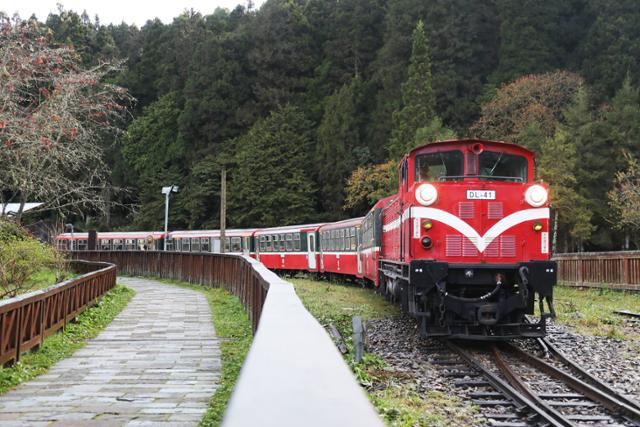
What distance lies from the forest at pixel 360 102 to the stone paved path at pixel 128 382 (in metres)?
24.9

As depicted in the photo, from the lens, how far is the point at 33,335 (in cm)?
920

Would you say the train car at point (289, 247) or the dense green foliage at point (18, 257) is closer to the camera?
the dense green foliage at point (18, 257)

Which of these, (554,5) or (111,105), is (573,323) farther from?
(554,5)

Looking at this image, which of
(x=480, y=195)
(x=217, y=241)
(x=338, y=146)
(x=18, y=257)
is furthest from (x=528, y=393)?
(x=338, y=146)

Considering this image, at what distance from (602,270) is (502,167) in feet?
42.3

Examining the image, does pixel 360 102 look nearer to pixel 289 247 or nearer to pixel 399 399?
pixel 289 247

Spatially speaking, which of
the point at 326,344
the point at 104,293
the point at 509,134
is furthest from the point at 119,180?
the point at 326,344

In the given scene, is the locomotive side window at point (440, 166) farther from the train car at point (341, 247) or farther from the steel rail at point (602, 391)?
the train car at point (341, 247)

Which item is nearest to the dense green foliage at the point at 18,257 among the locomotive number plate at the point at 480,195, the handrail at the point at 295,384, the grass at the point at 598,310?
the locomotive number plate at the point at 480,195

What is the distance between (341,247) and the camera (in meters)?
26.0

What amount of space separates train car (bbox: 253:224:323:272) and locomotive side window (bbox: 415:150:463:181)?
18.9 meters

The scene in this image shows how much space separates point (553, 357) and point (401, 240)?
10.3 ft

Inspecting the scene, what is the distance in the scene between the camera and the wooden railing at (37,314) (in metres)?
7.96

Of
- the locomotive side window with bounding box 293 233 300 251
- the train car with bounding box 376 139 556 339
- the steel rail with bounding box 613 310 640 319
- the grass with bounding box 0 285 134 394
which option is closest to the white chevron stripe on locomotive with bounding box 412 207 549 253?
the train car with bounding box 376 139 556 339
